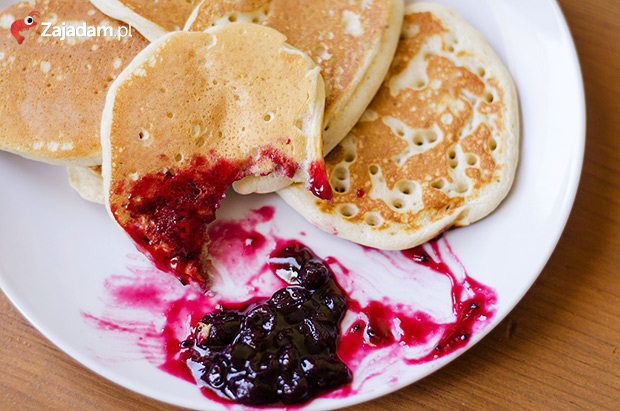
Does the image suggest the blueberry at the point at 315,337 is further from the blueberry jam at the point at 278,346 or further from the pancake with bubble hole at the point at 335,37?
the pancake with bubble hole at the point at 335,37

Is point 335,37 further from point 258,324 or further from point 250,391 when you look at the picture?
point 250,391

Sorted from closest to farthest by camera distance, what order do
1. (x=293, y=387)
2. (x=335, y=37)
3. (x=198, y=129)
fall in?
(x=293, y=387), (x=198, y=129), (x=335, y=37)

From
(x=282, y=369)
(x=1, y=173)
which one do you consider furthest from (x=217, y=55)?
(x=282, y=369)

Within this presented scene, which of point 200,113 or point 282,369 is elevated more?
point 200,113

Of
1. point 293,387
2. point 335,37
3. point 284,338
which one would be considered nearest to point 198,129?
point 335,37

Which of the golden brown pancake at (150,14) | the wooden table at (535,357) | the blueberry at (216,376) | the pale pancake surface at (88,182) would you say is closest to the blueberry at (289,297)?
the blueberry at (216,376)

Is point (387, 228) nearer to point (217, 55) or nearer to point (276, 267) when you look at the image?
point (276, 267)
